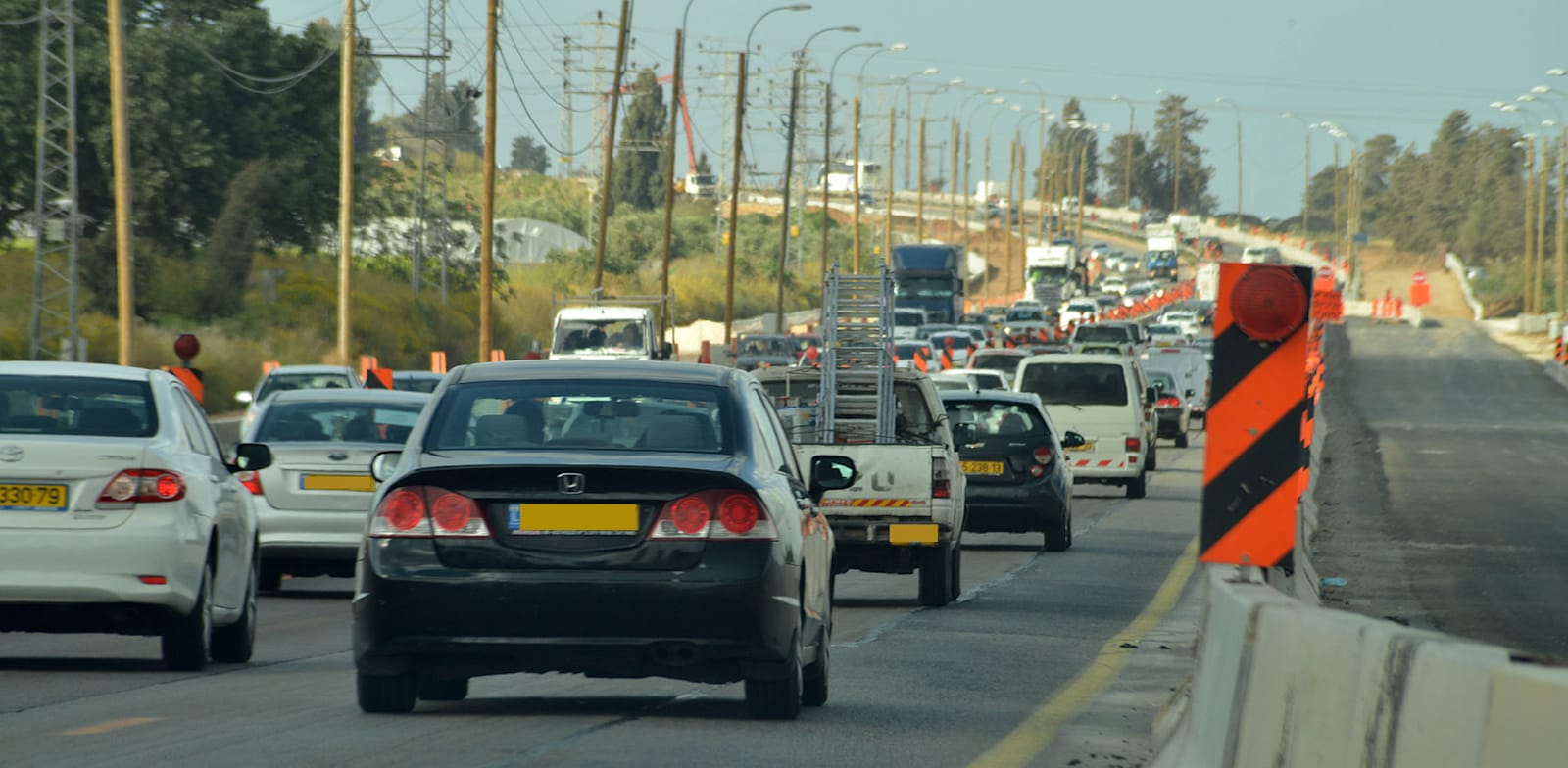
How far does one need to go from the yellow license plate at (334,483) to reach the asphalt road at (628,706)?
1.05 meters

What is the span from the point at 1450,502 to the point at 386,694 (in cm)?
→ 2526

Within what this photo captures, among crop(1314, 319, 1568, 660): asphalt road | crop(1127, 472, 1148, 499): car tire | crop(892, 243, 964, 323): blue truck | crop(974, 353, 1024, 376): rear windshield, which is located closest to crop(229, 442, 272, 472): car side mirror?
crop(1314, 319, 1568, 660): asphalt road

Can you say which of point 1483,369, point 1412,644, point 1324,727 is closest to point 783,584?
point 1324,727

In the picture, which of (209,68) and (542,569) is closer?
(542,569)

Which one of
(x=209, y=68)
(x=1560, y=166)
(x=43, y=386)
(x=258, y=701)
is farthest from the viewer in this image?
(x=1560, y=166)

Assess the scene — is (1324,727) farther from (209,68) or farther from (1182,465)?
(209,68)

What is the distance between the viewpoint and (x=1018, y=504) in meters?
23.7

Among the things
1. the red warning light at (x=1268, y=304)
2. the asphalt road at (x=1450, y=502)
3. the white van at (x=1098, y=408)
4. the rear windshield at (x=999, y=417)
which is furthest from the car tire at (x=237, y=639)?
the white van at (x=1098, y=408)

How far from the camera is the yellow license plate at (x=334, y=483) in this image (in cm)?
1784

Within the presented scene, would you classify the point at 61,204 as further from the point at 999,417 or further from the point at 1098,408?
the point at 999,417

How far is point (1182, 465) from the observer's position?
4431 centimetres

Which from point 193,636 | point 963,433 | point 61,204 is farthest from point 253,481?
point 61,204

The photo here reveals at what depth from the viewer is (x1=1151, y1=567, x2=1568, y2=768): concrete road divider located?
4.16 meters

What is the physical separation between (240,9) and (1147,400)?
4204 centimetres
